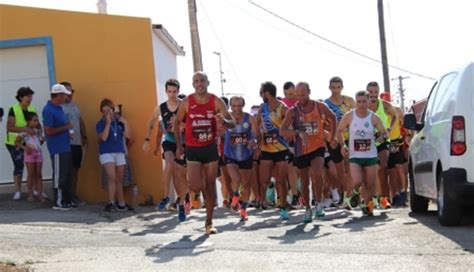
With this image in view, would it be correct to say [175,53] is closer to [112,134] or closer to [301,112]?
[112,134]

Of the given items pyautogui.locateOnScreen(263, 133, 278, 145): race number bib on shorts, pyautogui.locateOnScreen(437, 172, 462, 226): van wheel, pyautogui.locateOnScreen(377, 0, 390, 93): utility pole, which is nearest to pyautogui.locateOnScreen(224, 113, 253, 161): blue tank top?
pyautogui.locateOnScreen(263, 133, 278, 145): race number bib on shorts

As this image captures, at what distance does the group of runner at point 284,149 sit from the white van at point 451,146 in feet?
3.65

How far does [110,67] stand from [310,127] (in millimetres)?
4425

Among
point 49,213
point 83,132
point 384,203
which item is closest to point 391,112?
point 384,203

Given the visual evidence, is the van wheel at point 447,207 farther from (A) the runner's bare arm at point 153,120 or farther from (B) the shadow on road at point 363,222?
(A) the runner's bare arm at point 153,120

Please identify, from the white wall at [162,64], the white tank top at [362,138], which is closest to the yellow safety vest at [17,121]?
the white wall at [162,64]

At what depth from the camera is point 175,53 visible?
15.2 m

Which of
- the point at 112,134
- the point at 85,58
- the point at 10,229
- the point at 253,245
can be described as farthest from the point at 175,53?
the point at 253,245

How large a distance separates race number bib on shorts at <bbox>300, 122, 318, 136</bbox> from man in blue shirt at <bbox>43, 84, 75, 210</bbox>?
3.77 meters

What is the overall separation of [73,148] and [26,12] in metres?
2.53

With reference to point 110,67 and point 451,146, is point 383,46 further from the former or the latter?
point 451,146

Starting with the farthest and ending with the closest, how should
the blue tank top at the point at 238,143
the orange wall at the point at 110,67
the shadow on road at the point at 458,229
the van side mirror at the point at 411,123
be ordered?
the orange wall at the point at 110,67, the blue tank top at the point at 238,143, the van side mirror at the point at 411,123, the shadow on road at the point at 458,229

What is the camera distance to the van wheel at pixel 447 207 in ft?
27.2

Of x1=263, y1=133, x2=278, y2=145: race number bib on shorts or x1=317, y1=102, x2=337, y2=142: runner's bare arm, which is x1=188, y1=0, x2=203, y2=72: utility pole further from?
x1=317, y1=102, x2=337, y2=142: runner's bare arm
